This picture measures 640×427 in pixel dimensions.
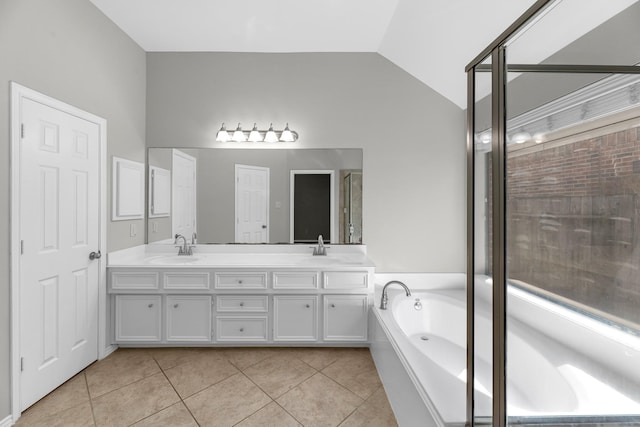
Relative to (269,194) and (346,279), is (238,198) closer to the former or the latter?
(269,194)

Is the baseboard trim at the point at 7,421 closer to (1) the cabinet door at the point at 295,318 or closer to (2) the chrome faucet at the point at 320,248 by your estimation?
(1) the cabinet door at the point at 295,318

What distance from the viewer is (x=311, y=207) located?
316cm

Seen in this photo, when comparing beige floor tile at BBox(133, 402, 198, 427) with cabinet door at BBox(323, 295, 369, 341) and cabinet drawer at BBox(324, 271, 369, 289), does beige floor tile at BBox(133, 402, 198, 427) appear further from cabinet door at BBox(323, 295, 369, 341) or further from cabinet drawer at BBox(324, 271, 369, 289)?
cabinet drawer at BBox(324, 271, 369, 289)

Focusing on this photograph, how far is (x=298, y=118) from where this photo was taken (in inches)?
124

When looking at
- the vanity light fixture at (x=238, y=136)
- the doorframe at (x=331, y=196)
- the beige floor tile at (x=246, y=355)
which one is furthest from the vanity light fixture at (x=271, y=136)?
the beige floor tile at (x=246, y=355)

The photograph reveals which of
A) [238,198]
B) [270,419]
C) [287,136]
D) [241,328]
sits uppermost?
[287,136]

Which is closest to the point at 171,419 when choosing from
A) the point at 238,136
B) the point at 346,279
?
the point at 346,279

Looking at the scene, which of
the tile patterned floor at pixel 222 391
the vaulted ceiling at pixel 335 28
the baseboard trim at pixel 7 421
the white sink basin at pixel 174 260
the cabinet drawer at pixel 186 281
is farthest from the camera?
the white sink basin at pixel 174 260

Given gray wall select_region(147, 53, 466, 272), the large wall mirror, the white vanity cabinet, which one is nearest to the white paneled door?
the white vanity cabinet

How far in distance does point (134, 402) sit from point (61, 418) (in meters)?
0.37

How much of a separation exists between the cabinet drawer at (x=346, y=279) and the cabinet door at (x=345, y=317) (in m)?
0.08

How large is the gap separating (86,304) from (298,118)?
7.72 feet

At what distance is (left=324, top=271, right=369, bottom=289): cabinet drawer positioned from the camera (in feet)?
8.63

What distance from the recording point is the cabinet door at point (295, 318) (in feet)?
8.63
